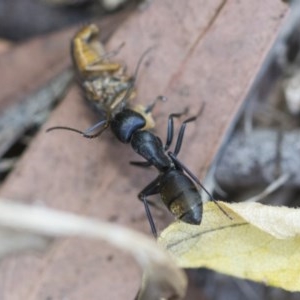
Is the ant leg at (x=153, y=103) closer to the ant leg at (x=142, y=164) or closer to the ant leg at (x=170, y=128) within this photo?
the ant leg at (x=170, y=128)

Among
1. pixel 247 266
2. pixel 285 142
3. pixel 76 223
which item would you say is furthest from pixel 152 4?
pixel 76 223

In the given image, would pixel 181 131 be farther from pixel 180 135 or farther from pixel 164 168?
pixel 164 168

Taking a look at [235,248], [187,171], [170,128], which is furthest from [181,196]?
[170,128]

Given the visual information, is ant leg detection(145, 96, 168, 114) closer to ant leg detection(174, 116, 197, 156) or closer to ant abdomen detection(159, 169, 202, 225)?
ant leg detection(174, 116, 197, 156)

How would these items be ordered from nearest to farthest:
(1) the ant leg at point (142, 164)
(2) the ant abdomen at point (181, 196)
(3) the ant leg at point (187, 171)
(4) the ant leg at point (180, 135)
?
(2) the ant abdomen at point (181, 196) < (3) the ant leg at point (187, 171) < (4) the ant leg at point (180, 135) < (1) the ant leg at point (142, 164)

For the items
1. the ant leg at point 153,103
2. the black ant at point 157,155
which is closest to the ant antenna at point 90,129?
the black ant at point 157,155

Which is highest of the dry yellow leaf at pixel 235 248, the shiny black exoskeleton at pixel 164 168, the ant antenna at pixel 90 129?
the ant antenna at pixel 90 129

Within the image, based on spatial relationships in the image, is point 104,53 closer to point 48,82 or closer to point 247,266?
point 48,82

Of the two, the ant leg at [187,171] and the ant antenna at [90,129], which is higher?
the ant antenna at [90,129]
